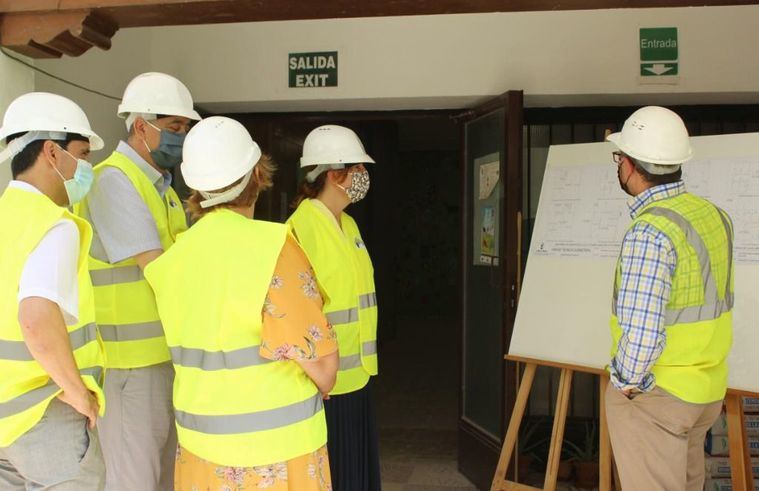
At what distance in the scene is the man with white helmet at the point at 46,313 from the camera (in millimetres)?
1688

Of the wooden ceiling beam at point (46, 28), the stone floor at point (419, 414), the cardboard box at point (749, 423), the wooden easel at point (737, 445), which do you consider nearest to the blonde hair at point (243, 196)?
the wooden ceiling beam at point (46, 28)

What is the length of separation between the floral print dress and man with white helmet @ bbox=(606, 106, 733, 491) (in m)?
0.92

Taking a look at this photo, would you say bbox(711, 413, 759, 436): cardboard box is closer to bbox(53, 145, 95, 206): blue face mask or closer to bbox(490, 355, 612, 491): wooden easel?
bbox(490, 355, 612, 491): wooden easel

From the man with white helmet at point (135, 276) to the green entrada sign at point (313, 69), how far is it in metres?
1.64

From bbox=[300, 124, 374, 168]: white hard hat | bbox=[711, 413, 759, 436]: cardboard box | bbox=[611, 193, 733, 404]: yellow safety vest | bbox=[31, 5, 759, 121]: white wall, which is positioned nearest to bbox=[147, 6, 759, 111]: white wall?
bbox=[31, 5, 759, 121]: white wall

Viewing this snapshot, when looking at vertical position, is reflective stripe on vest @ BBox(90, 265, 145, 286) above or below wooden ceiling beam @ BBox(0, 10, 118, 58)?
below

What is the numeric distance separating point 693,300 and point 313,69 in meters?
2.47

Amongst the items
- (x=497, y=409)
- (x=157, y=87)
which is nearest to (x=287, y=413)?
(x=157, y=87)

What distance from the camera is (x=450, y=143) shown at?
31.7ft

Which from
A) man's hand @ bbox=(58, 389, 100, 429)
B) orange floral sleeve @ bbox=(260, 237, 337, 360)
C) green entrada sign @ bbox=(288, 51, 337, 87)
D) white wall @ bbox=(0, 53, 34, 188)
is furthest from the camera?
green entrada sign @ bbox=(288, 51, 337, 87)

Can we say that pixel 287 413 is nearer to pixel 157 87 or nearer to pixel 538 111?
pixel 157 87

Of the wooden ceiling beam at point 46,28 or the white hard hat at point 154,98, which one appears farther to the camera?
the wooden ceiling beam at point 46,28

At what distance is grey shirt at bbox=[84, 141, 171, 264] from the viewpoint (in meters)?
2.04

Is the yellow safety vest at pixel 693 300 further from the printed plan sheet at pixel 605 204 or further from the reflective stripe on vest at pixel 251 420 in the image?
the reflective stripe on vest at pixel 251 420
